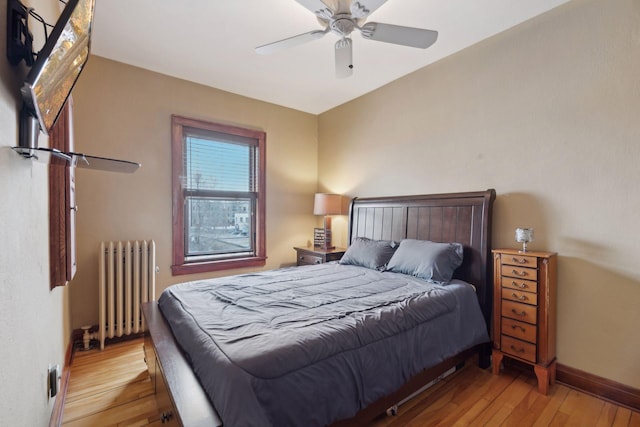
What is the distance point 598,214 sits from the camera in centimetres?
196

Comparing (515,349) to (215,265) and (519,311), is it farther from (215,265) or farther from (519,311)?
(215,265)

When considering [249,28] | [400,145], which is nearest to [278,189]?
[400,145]

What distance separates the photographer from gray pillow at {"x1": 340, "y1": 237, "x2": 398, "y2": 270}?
285 centimetres

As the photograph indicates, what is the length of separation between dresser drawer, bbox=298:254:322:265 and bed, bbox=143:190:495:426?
0.61 metres

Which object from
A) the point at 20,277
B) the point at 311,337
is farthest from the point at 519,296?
the point at 20,277

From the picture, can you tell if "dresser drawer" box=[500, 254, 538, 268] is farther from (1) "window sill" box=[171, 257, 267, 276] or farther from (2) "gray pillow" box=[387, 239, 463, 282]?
(1) "window sill" box=[171, 257, 267, 276]

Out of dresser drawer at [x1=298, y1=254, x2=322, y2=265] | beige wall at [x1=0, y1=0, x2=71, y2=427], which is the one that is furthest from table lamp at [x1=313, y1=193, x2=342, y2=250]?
beige wall at [x1=0, y1=0, x2=71, y2=427]

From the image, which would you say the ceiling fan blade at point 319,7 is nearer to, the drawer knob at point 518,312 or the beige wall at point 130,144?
the beige wall at point 130,144

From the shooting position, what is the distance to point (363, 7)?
1708 mm

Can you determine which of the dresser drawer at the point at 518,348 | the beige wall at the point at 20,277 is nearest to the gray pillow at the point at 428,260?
the dresser drawer at the point at 518,348

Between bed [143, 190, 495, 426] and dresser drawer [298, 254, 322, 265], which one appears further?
dresser drawer [298, 254, 322, 265]

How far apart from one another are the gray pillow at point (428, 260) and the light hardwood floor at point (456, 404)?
2.49 feet

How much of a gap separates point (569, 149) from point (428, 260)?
1.27 meters

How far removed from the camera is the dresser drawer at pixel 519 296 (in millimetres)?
2016
